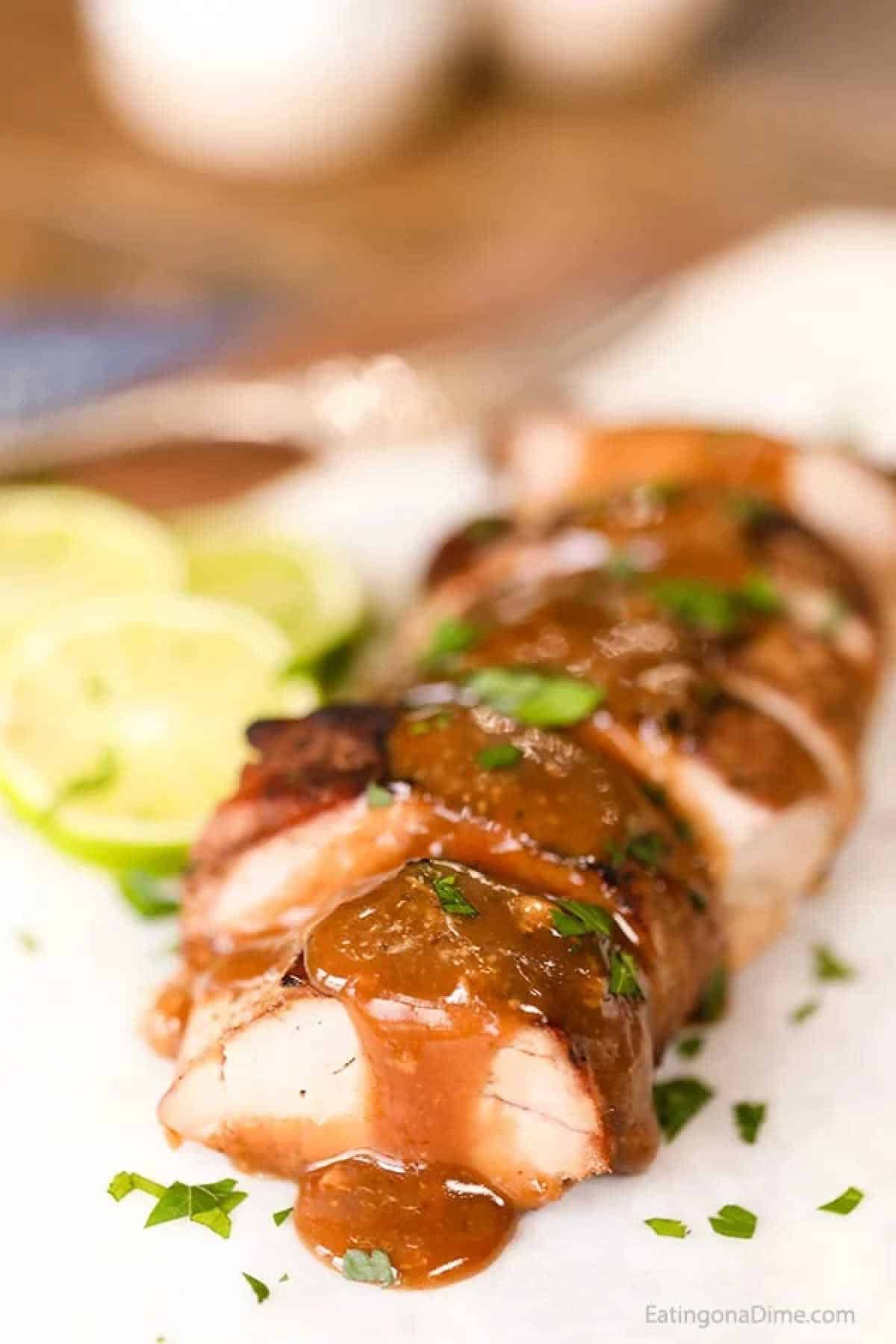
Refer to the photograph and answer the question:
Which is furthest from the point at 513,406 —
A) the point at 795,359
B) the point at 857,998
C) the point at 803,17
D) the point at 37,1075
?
the point at 803,17

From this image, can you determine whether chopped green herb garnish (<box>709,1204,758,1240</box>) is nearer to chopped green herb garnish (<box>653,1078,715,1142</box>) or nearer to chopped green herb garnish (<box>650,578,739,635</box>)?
chopped green herb garnish (<box>653,1078,715,1142</box>)

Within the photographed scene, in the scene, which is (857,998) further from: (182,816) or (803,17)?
(803,17)

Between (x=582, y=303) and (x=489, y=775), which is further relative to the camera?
(x=582, y=303)

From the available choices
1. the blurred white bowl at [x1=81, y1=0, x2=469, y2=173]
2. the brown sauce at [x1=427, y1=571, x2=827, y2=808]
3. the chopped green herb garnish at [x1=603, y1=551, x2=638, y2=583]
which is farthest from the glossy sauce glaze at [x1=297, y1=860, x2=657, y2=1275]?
the blurred white bowl at [x1=81, y1=0, x2=469, y2=173]

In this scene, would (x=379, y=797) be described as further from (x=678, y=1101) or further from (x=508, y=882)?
(x=678, y=1101)

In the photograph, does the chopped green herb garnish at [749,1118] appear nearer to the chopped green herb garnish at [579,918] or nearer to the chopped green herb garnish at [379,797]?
the chopped green herb garnish at [579,918]

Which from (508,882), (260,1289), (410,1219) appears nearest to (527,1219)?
(410,1219)
